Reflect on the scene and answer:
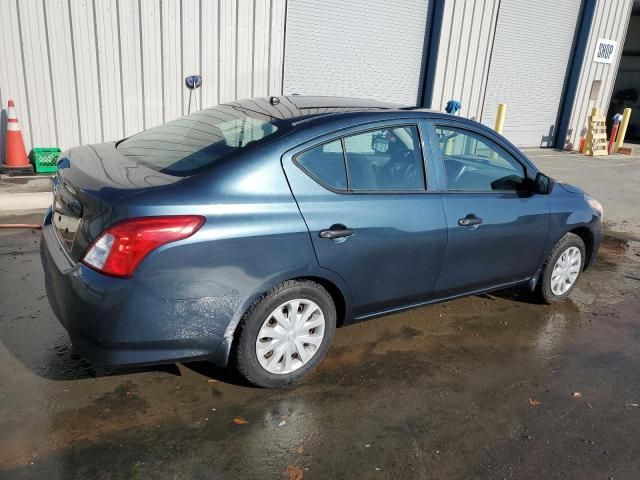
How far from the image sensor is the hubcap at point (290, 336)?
287 centimetres

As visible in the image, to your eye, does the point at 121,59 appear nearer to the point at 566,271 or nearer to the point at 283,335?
the point at 283,335

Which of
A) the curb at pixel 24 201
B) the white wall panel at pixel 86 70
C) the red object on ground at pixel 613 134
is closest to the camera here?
the curb at pixel 24 201

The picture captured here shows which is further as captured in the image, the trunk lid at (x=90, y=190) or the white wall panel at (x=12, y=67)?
the white wall panel at (x=12, y=67)

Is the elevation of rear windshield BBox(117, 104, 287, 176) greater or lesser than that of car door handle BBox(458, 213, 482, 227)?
greater

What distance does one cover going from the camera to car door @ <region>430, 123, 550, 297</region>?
3.47 meters

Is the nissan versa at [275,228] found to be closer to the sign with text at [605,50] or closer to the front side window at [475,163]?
the front side window at [475,163]

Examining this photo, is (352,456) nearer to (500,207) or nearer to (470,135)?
(500,207)

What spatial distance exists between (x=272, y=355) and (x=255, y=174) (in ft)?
3.33

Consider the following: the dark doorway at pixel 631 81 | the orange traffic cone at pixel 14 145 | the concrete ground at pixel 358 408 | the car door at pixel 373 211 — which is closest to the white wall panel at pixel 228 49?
the orange traffic cone at pixel 14 145

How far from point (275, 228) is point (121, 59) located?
6.31m

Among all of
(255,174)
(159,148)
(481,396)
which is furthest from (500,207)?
(159,148)

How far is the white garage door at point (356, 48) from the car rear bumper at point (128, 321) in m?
7.58

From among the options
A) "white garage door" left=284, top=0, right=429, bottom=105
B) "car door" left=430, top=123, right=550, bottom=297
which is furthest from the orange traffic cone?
"car door" left=430, top=123, right=550, bottom=297

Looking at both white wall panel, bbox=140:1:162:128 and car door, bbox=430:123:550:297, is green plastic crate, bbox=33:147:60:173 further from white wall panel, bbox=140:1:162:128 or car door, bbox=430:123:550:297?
car door, bbox=430:123:550:297
